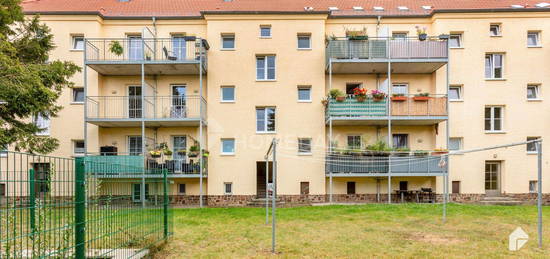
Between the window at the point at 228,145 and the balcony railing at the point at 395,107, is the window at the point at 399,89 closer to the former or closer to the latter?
the balcony railing at the point at 395,107

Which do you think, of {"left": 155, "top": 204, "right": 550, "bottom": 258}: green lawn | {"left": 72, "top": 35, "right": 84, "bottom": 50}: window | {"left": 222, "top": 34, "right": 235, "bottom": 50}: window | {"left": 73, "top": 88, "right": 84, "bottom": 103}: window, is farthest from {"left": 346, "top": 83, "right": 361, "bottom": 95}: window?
{"left": 72, "top": 35, "right": 84, "bottom": 50}: window

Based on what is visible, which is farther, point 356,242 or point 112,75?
point 112,75

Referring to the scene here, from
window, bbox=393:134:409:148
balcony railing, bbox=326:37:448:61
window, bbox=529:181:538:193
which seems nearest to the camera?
balcony railing, bbox=326:37:448:61

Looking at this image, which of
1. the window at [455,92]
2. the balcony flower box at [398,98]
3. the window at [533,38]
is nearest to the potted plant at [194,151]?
the balcony flower box at [398,98]

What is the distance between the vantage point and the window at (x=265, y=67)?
18297 mm

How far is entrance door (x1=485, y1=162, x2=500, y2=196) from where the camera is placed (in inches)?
724

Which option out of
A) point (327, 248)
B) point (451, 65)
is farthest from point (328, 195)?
point (327, 248)

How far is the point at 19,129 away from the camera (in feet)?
45.5

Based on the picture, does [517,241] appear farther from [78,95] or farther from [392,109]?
[78,95]

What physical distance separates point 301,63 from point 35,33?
38.3 ft

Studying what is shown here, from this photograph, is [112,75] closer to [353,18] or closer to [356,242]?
[353,18]

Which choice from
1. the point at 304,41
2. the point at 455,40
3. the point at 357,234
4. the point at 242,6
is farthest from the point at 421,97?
the point at 242,6

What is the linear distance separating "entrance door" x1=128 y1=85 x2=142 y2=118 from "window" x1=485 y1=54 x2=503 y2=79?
1779 cm

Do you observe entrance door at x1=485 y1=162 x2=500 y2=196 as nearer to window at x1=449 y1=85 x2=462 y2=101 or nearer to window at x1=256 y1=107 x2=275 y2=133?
window at x1=449 y1=85 x2=462 y2=101
